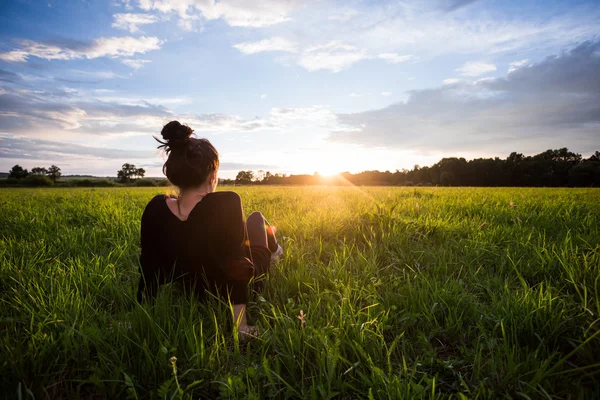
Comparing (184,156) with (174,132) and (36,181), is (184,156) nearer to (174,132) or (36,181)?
(174,132)

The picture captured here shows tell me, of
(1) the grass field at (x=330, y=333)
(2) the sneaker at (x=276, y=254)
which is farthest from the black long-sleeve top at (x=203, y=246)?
(2) the sneaker at (x=276, y=254)

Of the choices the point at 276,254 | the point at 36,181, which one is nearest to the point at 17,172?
the point at 36,181

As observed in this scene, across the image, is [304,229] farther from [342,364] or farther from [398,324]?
[342,364]

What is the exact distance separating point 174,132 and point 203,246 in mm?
952

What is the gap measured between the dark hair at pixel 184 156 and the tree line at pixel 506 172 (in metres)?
46.9

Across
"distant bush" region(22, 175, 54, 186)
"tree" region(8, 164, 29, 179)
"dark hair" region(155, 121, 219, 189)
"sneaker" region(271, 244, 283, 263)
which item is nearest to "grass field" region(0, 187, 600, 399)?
"sneaker" region(271, 244, 283, 263)

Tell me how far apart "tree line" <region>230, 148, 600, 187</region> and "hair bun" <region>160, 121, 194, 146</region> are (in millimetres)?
47024

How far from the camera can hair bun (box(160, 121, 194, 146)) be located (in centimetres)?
236

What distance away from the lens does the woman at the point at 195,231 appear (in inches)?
95.0

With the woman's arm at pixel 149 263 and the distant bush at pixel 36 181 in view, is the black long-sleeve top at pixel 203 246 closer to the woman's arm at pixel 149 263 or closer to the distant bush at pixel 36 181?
the woman's arm at pixel 149 263

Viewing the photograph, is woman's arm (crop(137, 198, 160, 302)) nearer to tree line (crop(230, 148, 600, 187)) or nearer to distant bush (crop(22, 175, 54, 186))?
tree line (crop(230, 148, 600, 187))

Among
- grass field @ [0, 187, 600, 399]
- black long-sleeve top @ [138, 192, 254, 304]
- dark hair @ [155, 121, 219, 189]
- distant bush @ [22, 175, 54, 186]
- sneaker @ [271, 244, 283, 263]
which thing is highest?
distant bush @ [22, 175, 54, 186]

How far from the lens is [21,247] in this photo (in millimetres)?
4219

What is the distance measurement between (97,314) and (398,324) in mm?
2404
